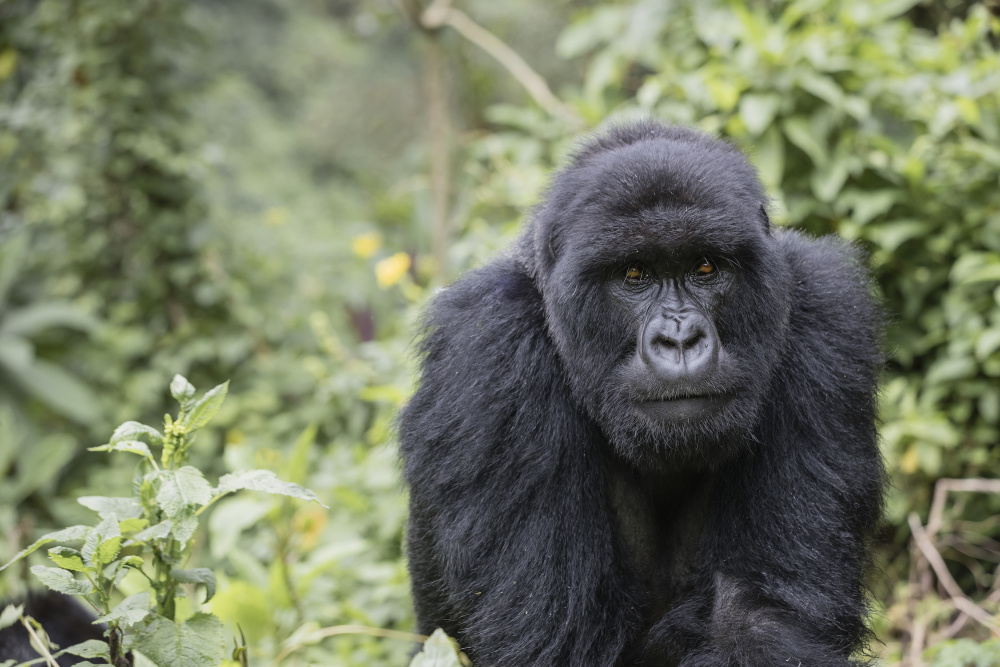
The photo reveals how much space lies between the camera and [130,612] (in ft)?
6.68

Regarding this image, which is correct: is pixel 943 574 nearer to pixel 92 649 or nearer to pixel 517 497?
pixel 517 497

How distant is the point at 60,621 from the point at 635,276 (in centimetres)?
222

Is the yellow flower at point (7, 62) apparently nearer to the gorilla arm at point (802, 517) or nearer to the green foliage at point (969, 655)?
the gorilla arm at point (802, 517)

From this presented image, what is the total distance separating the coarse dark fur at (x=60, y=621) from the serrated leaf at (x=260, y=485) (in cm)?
98

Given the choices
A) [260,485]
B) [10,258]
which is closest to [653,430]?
[260,485]

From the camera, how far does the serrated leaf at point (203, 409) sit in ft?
7.35

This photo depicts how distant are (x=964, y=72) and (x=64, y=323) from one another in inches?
223

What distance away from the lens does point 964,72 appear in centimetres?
441

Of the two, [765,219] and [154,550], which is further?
[765,219]

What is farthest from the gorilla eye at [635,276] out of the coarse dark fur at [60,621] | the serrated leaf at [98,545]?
the coarse dark fur at [60,621]

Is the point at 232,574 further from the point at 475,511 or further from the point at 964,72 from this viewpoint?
the point at 964,72

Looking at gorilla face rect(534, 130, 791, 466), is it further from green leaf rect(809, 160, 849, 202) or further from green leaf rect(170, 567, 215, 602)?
green leaf rect(809, 160, 849, 202)

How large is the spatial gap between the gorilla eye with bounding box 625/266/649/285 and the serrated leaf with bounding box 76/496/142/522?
152cm

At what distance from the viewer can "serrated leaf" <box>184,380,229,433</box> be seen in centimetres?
224
